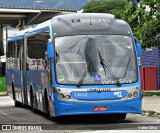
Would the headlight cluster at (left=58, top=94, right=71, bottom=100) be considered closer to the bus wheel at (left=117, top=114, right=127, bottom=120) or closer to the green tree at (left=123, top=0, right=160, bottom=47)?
the bus wheel at (left=117, top=114, right=127, bottom=120)

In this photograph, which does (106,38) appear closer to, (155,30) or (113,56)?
(113,56)

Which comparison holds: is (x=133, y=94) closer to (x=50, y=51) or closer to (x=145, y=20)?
(x=50, y=51)

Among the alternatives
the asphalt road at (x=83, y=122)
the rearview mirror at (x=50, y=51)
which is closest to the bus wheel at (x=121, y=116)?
the asphalt road at (x=83, y=122)

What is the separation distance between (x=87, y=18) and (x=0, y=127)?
3.87 meters

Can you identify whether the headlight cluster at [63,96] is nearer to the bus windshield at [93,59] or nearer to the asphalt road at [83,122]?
the bus windshield at [93,59]

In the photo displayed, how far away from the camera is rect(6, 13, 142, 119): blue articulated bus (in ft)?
48.9

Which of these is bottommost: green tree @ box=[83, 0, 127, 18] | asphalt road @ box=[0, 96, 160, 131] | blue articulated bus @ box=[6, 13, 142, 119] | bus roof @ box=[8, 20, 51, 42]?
asphalt road @ box=[0, 96, 160, 131]

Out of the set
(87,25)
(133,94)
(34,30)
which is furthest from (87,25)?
(34,30)

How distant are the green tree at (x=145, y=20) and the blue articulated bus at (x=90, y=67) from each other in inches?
417

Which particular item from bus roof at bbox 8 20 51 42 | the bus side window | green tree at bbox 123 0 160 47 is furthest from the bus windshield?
green tree at bbox 123 0 160 47

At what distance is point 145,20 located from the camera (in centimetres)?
2706

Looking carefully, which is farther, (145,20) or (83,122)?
(145,20)

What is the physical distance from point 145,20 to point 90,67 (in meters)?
12.3

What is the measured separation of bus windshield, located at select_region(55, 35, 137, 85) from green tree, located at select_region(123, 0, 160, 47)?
11035 mm
